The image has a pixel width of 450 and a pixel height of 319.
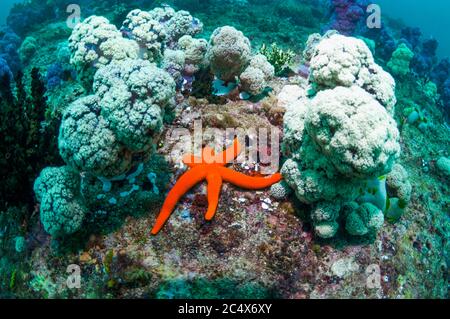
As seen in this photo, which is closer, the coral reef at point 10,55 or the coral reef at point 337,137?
the coral reef at point 337,137

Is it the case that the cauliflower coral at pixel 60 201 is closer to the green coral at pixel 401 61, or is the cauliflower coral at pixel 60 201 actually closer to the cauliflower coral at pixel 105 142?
the cauliflower coral at pixel 105 142

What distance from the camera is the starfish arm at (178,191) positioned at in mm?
5676

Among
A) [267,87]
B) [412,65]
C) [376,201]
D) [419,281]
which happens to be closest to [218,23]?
[267,87]

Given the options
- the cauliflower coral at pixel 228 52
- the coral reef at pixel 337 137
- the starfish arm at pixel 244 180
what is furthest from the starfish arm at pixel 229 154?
the cauliflower coral at pixel 228 52

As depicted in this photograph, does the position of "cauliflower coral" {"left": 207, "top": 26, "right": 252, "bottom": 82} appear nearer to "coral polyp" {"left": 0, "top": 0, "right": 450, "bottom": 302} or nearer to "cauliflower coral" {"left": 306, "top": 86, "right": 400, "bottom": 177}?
"coral polyp" {"left": 0, "top": 0, "right": 450, "bottom": 302}

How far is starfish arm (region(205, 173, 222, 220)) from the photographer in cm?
573

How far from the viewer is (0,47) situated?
1298 cm

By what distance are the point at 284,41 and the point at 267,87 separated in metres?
5.67

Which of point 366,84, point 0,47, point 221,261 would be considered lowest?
point 0,47

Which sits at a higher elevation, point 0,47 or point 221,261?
point 221,261

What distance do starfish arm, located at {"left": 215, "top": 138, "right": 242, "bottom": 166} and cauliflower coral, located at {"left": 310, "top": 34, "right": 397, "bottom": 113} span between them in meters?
2.12

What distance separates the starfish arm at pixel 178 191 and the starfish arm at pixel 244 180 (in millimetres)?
415
